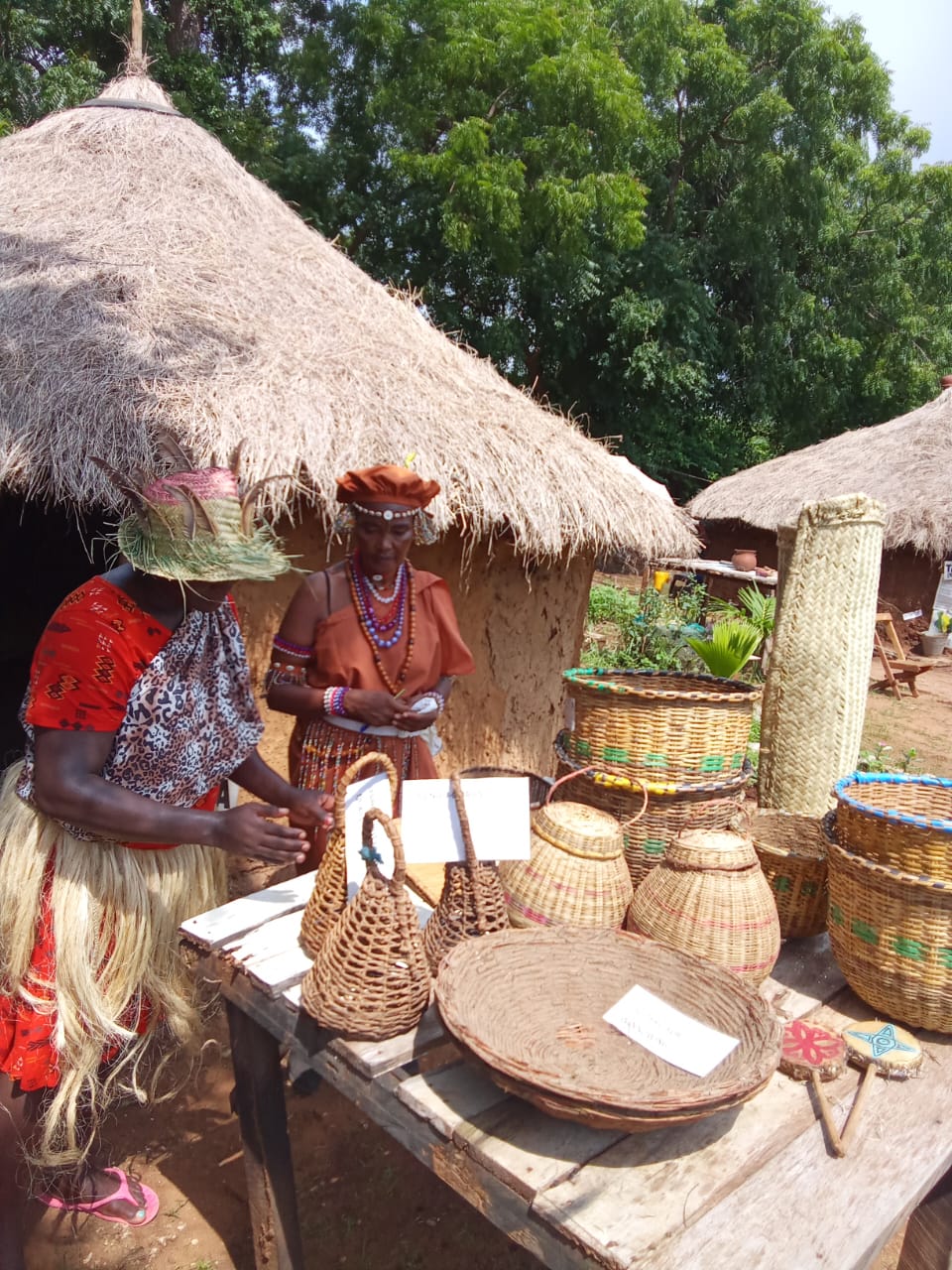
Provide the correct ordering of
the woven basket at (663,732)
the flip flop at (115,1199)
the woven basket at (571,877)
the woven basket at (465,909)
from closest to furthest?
the woven basket at (465,909), the woven basket at (571,877), the woven basket at (663,732), the flip flop at (115,1199)

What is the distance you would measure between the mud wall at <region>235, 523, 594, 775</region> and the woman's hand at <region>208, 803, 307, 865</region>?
2.38 meters

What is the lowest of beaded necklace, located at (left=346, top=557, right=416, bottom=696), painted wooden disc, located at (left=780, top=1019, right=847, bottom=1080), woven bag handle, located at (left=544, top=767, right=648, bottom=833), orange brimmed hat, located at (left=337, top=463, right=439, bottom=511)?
painted wooden disc, located at (left=780, top=1019, right=847, bottom=1080)

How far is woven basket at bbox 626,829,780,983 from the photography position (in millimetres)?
1689

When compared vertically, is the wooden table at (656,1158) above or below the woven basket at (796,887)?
below

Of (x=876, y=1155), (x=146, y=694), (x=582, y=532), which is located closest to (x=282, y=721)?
(x=582, y=532)

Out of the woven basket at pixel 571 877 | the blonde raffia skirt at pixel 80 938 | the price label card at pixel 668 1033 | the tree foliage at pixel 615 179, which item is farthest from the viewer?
the tree foliage at pixel 615 179

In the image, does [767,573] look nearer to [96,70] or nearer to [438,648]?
[438,648]

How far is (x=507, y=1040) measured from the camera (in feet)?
4.87

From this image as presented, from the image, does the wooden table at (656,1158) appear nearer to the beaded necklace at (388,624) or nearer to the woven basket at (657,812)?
the woven basket at (657,812)

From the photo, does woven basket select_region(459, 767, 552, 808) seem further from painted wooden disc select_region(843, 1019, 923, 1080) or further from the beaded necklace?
painted wooden disc select_region(843, 1019, 923, 1080)

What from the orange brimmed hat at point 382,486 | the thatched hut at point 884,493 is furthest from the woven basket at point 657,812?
the thatched hut at point 884,493

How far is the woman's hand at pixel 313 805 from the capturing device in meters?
1.94

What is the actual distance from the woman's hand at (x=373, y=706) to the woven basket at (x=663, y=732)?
585mm

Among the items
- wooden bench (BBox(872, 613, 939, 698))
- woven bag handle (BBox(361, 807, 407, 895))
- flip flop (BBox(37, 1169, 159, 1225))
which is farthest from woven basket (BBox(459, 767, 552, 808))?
wooden bench (BBox(872, 613, 939, 698))
